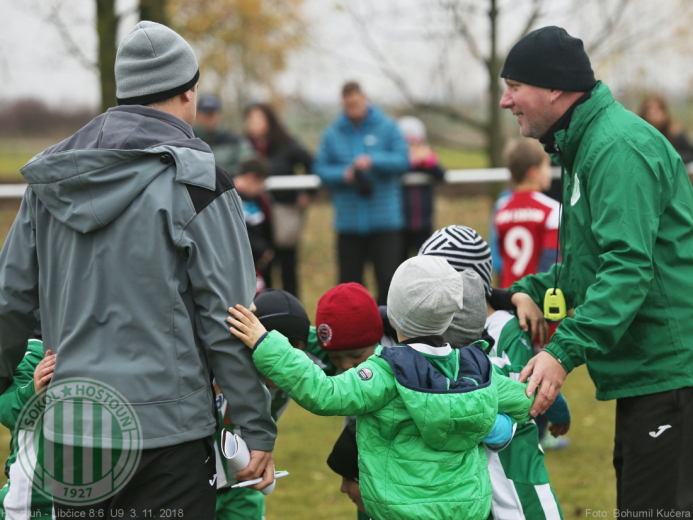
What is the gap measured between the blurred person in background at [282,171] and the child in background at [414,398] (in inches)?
211

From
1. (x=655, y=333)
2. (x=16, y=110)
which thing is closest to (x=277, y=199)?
(x=655, y=333)

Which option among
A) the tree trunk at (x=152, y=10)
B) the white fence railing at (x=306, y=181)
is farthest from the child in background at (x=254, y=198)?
the tree trunk at (x=152, y=10)

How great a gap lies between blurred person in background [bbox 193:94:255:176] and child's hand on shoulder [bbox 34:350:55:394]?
528 centimetres

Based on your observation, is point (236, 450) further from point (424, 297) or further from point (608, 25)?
point (608, 25)

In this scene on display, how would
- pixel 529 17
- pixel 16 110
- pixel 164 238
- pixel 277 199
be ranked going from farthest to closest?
pixel 16 110 → pixel 529 17 → pixel 277 199 → pixel 164 238

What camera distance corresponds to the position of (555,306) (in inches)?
121

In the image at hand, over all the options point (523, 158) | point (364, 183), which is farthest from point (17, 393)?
point (364, 183)

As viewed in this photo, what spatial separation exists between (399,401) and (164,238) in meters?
0.92

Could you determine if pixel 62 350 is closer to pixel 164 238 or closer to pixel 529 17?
pixel 164 238

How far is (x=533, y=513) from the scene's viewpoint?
9.29 feet

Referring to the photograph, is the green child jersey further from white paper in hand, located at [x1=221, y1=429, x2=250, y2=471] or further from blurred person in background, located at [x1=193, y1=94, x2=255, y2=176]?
blurred person in background, located at [x1=193, y1=94, x2=255, y2=176]

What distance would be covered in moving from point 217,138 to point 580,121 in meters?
5.44

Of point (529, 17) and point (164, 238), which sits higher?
point (529, 17)

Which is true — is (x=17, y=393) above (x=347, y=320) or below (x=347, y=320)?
below
